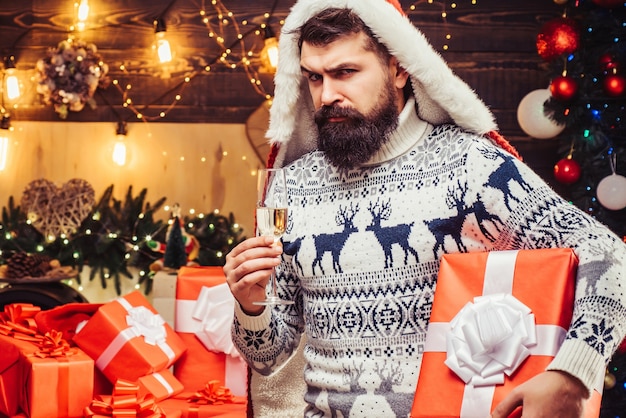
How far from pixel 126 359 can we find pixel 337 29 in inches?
59.2

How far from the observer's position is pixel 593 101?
A: 372 cm

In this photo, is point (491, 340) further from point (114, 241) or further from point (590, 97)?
point (114, 241)

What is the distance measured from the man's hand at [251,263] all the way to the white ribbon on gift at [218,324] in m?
1.30

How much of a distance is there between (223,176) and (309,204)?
8.00ft

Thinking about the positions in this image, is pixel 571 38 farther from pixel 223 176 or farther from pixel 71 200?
pixel 71 200

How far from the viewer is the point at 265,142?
4230mm

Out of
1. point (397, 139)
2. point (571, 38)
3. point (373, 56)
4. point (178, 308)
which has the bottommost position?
point (178, 308)

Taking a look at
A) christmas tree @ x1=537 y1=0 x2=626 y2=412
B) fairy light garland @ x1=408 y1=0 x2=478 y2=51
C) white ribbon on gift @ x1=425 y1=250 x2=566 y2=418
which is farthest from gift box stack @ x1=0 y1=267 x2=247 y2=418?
fairy light garland @ x1=408 y1=0 x2=478 y2=51

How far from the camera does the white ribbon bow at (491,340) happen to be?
53.1 inches

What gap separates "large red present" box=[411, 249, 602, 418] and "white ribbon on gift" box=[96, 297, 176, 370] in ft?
5.29

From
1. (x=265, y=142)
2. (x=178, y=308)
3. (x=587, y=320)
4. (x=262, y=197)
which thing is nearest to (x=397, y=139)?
(x=262, y=197)

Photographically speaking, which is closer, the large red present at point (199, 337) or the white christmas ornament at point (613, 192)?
the large red present at point (199, 337)

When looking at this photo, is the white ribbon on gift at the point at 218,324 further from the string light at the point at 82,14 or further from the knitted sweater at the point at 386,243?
the string light at the point at 82,14

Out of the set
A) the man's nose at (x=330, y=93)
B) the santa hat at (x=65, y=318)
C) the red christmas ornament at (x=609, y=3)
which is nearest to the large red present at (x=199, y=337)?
the santa hat at (x=65, y=318)
